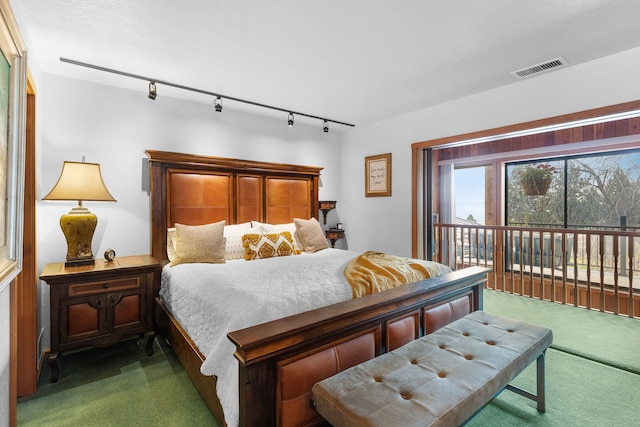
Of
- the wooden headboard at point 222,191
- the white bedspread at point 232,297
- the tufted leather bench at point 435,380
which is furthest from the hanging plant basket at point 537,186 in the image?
the white bedspread at point 232,297

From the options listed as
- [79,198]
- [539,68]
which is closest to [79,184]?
[79,198]

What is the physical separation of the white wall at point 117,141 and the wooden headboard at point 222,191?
0.17 metres

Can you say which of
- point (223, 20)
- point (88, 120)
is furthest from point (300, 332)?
point (88, 120)

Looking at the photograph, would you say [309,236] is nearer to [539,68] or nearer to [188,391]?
[188,391]

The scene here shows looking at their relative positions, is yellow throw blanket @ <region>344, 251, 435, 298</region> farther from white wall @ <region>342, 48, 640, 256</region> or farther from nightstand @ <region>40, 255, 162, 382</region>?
nightstand @ <region>40, 255, 162, 382</region>

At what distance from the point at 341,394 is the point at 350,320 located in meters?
0.45

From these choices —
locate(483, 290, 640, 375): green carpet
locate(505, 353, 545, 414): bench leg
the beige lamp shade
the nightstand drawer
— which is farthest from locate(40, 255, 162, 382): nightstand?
locate(483, 290, 640, 375): green carpet

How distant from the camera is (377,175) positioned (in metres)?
4.61

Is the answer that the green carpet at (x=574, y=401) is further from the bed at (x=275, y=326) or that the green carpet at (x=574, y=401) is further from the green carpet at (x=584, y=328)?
the bed at (x=275, y=326)

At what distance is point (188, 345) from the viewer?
6.77 ft

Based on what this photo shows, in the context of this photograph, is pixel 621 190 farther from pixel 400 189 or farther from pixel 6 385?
pixel 6 385

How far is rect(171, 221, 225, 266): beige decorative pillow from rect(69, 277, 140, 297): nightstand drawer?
1.22 ft

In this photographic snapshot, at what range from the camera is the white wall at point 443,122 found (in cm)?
268

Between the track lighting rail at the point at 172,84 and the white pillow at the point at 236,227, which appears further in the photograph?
the white pillow at the point at 236,227
